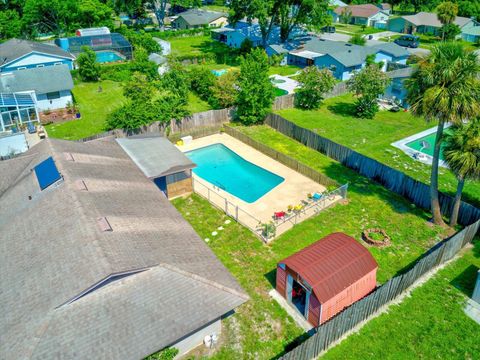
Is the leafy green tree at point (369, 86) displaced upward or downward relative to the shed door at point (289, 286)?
upward

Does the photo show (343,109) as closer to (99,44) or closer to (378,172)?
(378,172)

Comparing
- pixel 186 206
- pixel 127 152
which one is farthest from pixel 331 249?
pixel 127 152

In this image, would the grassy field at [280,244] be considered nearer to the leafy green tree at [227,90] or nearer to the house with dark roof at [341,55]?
the leafy green tree at [227,90]

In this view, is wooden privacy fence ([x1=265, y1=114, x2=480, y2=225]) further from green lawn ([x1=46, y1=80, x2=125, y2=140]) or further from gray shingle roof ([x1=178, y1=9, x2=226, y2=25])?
gray shingle roof ([x1=178, y1=9, x2=226, y2=25])

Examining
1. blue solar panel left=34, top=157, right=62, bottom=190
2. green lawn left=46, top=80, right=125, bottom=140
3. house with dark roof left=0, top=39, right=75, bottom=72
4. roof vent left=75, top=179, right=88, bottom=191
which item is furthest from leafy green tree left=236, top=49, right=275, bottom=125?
house with dark roof left=0, top=39, right=75, bottom=72

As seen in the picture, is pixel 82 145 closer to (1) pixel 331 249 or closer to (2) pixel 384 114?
(1) pixel 331 249

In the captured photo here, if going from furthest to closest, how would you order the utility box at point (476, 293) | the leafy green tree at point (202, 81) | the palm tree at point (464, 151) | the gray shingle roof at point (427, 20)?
1. the gray shingle roof at point (427, 20)
2. the leafy green tree at point (202, 81)
3. the palm tree at point (464, 151)
4. the utility box at point (476, 293)

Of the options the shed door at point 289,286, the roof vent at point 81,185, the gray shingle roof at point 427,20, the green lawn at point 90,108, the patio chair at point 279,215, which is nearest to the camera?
the shed door at point 289,286

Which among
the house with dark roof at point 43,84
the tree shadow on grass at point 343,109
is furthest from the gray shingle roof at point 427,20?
the house with dark roof at point 43,84
